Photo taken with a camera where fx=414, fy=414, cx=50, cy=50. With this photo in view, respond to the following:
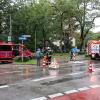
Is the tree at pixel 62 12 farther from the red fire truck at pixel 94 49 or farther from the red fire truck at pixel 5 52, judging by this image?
the red fire truck at pixel 5 52

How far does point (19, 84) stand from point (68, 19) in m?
50.1

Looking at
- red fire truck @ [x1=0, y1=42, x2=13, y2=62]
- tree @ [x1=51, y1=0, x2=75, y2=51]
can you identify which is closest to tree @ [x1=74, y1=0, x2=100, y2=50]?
tree @ [x1=51, y1=0, x2=75, y2=51]

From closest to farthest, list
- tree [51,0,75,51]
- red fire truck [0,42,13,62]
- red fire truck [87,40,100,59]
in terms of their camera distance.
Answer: red fire truck [0,42,13,62]
red fire truck [87,40,100,59]
tree [51,0,75,51]

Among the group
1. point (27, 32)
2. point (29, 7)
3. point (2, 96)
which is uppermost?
point (29, 7)

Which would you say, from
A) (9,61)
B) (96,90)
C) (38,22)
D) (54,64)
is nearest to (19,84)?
(96,90)

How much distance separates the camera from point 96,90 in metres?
16.5

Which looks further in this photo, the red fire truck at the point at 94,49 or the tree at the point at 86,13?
the tree at the point at 86,13

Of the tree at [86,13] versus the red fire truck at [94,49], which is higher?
the tree at [86,13]

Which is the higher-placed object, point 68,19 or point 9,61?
point 68,19

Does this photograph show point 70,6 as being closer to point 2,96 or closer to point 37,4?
point 37,4

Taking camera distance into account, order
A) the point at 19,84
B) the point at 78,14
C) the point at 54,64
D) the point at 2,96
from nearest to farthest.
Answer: the point at 2,96, the point at 19,84, the point at 54,64, the point at 78,14

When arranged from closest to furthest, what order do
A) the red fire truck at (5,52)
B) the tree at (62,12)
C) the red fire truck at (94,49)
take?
1. the red fire truck at (5,52)
2. the red fire truck at (94,49)
3. the tree at (62,12)

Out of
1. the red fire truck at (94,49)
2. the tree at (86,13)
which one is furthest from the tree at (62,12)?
the red fire truck at (94,49)

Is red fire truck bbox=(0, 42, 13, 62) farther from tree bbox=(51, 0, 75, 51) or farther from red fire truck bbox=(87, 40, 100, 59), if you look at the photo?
tree bbox=(51, 0, 75, 51)
